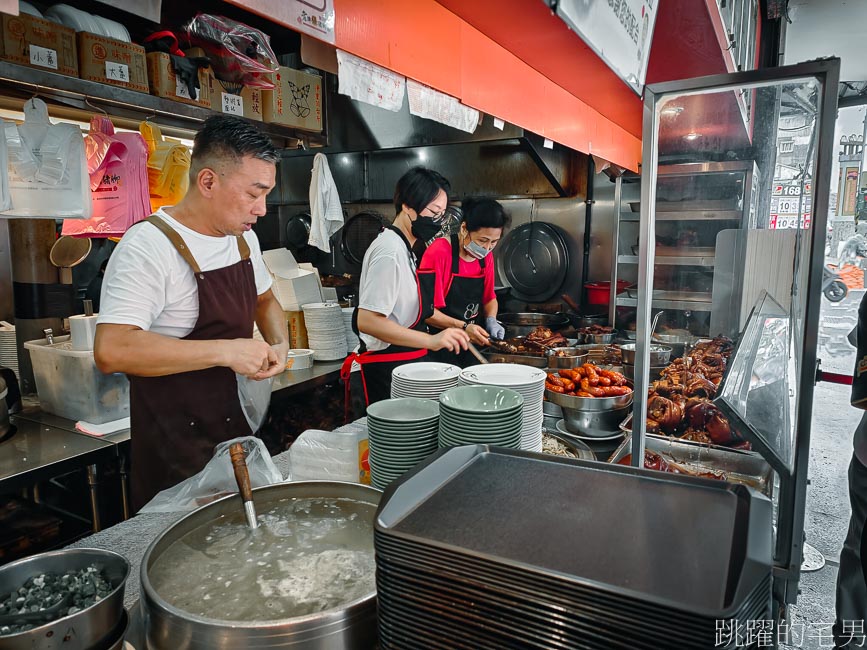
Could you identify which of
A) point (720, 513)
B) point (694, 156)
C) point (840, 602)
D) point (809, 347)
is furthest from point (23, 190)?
point (840, 602)

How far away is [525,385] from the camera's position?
178cm

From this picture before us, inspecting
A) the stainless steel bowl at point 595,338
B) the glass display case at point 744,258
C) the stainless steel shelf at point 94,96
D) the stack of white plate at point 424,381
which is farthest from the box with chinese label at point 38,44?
the stainless steel bowl at point 595,338

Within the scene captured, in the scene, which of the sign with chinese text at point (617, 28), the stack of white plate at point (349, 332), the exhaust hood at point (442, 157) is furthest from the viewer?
the exhaust hood at point (442, 157)

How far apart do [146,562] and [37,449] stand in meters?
1.94

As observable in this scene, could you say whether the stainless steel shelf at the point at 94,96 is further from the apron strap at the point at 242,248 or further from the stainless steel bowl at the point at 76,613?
the stainless steel bowl at the point at 76,613

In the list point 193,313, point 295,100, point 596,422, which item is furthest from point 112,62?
point 596,422

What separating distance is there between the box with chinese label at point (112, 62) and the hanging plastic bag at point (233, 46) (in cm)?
27

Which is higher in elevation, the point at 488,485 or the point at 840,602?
the point at 488,485

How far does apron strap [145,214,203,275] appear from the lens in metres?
2.07

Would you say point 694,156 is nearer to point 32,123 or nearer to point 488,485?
point 488,485

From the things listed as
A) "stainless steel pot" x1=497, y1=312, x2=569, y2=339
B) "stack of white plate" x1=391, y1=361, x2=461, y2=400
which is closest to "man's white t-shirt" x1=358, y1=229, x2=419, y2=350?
"stack of white plate" x1=391, y1=361, x2=461, y2=400

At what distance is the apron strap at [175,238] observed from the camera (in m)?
2.07

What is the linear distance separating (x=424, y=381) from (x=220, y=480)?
71cm

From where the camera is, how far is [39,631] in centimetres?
76
